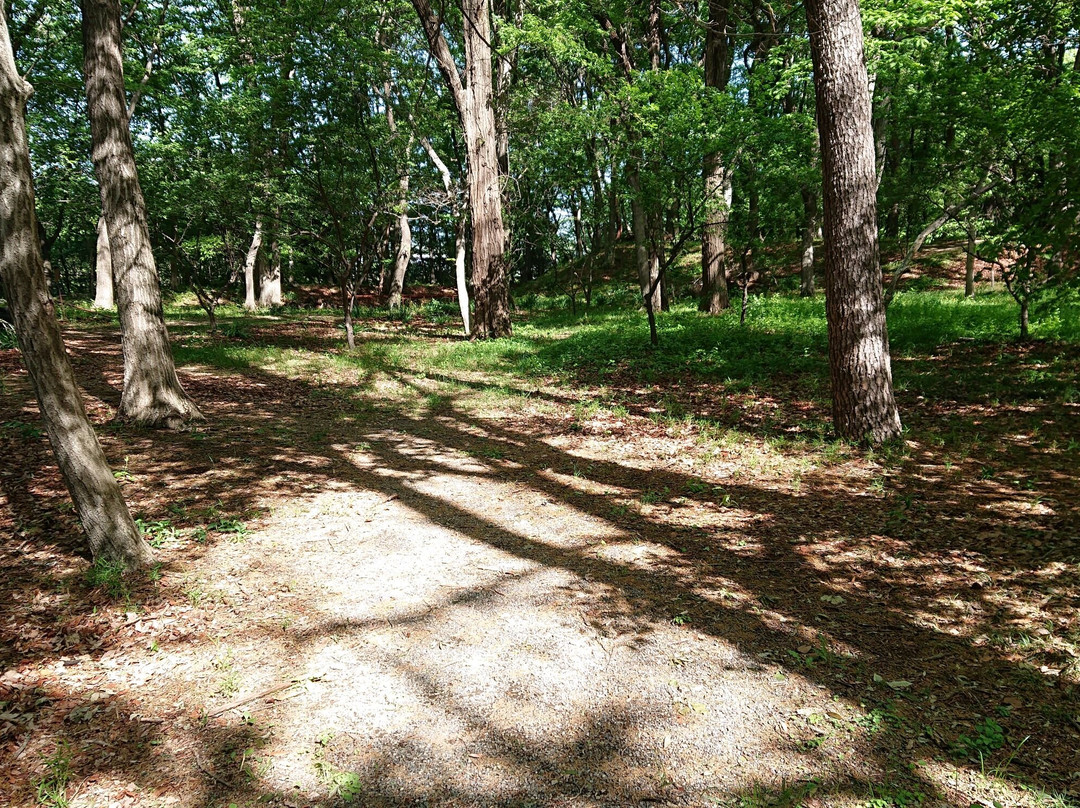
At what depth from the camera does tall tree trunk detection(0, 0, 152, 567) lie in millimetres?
3232

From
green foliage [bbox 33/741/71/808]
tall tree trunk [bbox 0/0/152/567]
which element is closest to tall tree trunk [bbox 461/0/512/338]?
tall tree trunk [bbox 0/0/152/567]

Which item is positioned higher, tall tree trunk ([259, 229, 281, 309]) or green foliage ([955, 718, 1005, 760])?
tall tree trunk ([259, 229, 281, 309])

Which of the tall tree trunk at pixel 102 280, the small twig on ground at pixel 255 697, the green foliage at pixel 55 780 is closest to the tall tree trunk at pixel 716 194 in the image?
the small twig on ground at pixel 255 697

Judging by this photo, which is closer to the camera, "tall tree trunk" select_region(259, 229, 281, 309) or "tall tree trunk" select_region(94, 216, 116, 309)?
"tall tree trunk" select_region(94, 216, 116, 309)

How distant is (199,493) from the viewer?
5.37 meters

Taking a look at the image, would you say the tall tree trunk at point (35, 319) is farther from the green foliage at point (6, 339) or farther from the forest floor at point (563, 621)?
the green foliage at point (6, 339)

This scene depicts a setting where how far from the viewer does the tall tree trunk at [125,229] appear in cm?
662

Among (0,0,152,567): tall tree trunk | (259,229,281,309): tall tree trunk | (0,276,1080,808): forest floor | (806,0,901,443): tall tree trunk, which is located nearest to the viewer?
(0,276,1080,808): forest floor

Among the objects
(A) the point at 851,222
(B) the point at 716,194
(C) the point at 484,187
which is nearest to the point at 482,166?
(C) the point at 484,187

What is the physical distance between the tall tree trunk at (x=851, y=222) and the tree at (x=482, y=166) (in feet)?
33.8

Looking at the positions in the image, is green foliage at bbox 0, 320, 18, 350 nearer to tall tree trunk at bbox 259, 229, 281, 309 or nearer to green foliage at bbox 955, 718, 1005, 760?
tall tree trunk at bbox 259, 229, 281, 309

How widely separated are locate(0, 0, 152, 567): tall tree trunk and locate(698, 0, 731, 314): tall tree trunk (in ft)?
33.5

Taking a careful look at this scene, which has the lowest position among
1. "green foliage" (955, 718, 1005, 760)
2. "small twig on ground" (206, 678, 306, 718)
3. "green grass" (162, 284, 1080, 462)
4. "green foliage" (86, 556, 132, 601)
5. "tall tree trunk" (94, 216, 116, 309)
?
"green foliage" (955, 718, 1005, 760)

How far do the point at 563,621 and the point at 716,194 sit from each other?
10.5m
